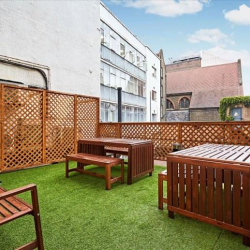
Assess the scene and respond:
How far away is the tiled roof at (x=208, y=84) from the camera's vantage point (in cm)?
2656

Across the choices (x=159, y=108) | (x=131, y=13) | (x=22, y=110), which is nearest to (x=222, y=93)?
(x=159, y=108)

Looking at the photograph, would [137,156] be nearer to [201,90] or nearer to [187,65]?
[201,90]

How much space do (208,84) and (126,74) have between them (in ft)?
61.6

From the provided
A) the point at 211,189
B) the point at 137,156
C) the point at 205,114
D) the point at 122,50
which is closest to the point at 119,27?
the point at 122,50

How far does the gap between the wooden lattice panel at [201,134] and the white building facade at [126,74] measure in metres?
8.28

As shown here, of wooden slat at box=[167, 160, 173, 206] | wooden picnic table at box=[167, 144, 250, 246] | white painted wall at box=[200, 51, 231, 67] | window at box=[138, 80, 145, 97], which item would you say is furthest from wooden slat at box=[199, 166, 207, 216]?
white painted wall at box=[200, 51, 231, 67]

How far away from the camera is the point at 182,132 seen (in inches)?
207

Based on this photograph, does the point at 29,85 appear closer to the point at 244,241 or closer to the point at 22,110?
the point at 22,110

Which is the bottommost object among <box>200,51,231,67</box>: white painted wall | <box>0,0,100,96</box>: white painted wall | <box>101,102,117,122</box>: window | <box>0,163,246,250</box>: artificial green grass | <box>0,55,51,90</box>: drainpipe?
<box>0,163,246,250</box>: artificial green grass

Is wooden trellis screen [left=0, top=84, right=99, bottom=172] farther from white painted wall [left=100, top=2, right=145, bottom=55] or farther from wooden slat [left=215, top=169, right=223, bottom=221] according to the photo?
white painted wall [left=100, top=2, right=145, bottom=55]

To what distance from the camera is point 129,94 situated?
1655cm

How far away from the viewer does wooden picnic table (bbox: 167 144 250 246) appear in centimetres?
167

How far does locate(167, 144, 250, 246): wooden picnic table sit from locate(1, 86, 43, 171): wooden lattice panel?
Answer: 405 cm

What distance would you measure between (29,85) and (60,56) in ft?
6.01
